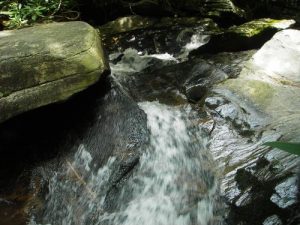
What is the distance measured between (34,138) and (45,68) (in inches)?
26.9

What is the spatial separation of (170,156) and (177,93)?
105cm

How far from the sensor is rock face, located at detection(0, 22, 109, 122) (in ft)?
9.98

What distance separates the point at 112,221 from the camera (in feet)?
9.35

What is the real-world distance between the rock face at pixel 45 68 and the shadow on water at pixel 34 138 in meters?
0.13

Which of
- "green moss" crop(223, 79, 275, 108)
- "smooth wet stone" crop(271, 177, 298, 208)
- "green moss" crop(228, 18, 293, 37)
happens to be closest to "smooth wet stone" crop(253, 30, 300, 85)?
"green moss" crop(223, 79, 275, 108)

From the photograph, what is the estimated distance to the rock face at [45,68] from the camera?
9.98 ft

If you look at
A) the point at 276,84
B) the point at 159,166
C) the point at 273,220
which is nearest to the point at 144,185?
the point at 159,166

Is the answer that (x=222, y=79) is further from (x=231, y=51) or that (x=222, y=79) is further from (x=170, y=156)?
(x=170, y=156)

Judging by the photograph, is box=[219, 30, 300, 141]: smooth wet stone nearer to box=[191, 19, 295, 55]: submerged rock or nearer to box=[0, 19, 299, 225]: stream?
box=[0, 19, 299, 225]: stream

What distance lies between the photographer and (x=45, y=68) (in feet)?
10.5

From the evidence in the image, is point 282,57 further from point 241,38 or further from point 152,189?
point 152,189

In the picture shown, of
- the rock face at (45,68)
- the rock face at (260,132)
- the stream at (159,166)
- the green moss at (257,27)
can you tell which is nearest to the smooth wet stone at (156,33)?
the green moss at (257,27)

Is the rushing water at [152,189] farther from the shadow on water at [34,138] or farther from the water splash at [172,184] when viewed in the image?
the shadow on water at [34,138]

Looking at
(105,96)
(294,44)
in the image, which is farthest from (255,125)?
(294,44)
